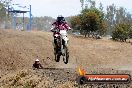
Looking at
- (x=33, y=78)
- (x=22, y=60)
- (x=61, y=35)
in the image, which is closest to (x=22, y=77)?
(x=33, y=78)

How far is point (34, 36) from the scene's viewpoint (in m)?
50.1

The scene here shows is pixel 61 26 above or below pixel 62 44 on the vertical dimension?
above

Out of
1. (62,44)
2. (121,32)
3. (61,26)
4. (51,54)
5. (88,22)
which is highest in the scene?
(61,26)

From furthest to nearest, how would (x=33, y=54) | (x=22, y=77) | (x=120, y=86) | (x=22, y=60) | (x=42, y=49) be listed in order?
(x=42, y=49) → (x=33, y=54) → (x=22, y=60) → (x=22, y=77) → (x=120, y=86)

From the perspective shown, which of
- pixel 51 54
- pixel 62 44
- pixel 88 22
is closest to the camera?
pixel 62 44

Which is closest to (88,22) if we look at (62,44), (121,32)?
(121,32)

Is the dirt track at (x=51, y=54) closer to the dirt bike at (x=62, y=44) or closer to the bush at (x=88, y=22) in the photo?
the bush at (x=88, y=22)

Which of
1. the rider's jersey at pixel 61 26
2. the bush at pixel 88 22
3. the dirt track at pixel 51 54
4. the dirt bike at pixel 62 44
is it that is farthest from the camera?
the bush at pixel 88 22

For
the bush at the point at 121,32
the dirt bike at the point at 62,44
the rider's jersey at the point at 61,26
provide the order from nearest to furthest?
the rider's jersey at the point at 61,26
the dirt bike at the point at 62,44
the bush at the point at 121,32

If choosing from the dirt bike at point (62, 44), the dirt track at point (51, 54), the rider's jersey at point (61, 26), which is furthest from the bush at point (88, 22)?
the rider's jersey at point (61, 26)

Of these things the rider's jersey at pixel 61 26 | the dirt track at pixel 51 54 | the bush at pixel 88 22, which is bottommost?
the dirt track at pixel 51 54

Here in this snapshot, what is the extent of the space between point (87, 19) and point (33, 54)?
75.9 ft

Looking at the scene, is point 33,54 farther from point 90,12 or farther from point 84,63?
point 90,12

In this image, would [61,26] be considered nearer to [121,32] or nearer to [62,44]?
[62,44]
